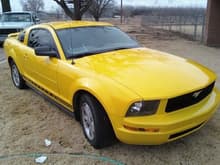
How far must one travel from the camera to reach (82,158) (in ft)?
11.0

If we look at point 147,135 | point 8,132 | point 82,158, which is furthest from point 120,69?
point 8,132

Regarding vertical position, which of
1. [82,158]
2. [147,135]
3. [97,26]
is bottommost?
[82,158]

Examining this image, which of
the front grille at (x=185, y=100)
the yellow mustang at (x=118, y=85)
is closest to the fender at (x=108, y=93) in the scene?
the yellow mustang at (x=118, y=85)

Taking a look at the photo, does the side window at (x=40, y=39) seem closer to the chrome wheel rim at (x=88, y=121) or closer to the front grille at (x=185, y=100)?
the chrome wheel rim at (x=88, y=121)

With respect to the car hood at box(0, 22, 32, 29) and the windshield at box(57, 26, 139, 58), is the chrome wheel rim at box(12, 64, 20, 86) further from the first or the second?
the car hood at box(0, 22, 32, 29)

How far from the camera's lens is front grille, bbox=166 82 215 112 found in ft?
9.80

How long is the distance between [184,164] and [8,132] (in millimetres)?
2558

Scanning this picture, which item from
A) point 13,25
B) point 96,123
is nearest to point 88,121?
point 96,123

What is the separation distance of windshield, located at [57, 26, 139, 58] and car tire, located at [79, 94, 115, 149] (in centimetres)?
90

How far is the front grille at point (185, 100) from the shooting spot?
2.99 m

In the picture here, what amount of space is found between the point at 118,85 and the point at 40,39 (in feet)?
8.12

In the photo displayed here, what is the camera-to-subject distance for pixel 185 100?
3094mm

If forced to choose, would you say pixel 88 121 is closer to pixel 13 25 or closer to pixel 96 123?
pixel 96 123

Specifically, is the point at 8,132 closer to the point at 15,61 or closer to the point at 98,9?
the point at 15,61
